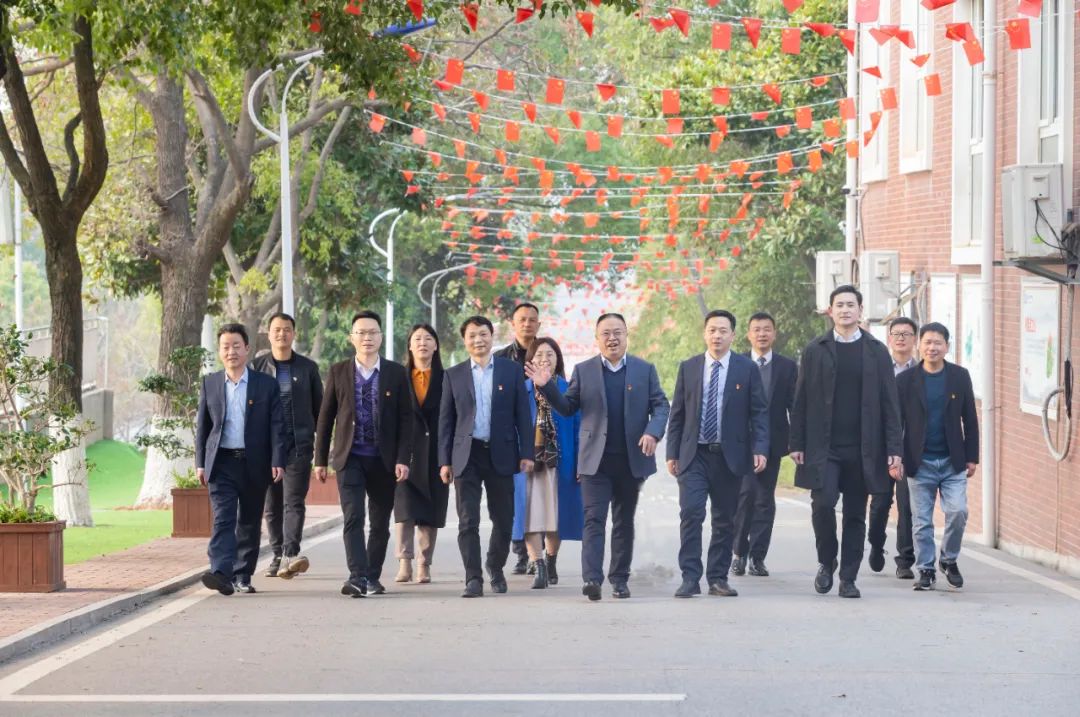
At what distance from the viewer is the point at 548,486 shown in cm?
1367

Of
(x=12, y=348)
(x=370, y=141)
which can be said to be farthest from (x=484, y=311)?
(x=12, y=348)

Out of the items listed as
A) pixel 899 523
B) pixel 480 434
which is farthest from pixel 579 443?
pixel 899 523

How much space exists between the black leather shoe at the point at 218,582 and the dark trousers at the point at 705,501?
10.2 feet

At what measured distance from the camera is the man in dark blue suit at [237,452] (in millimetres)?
13156

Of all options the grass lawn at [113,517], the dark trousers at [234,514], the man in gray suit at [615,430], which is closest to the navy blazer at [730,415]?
the man in gray suit at [615,430]

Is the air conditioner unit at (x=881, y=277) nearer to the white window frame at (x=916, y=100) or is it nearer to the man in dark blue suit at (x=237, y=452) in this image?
the white window frame at (x=916, y=100)

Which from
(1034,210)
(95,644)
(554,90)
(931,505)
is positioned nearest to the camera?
(95,644)

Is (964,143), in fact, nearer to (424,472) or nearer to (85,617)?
(424,472)

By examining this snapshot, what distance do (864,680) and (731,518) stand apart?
12.7 ft

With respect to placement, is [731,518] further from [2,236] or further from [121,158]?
[2,236]

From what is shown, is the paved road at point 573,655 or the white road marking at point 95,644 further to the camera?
the white road marking at point 95,644

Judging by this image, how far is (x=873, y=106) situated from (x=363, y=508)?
1329cm

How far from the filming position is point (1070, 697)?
853 centimetres

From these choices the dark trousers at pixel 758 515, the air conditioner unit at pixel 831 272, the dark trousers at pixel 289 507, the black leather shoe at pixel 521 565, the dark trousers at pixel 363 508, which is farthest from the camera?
the air conditioner unit at pixel 831 272
